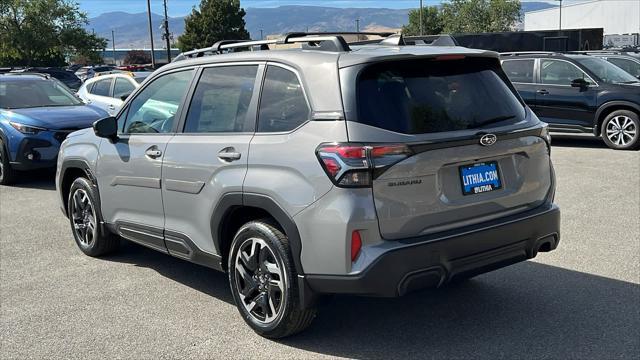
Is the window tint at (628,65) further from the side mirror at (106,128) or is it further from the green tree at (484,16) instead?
the green tree at (484,16)

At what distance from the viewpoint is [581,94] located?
12.2 metres

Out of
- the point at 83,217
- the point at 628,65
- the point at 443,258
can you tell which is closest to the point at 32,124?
the point at 83,217

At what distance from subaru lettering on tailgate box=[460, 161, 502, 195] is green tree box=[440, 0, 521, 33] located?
8691 cm

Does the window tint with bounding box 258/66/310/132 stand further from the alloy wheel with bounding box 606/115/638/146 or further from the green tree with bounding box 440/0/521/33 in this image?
the green tree with bounding box 440/0/521/33

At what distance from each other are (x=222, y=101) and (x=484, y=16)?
88.6 m

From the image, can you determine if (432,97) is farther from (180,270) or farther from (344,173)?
(180,270)

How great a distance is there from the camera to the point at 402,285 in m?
3.53

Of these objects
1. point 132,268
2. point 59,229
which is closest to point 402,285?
point 132,268

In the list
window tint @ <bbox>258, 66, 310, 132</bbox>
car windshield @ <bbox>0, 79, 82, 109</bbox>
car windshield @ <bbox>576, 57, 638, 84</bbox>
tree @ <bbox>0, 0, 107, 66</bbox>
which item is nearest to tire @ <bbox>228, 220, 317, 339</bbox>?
window tint @ <bbox>258, 66, 310, 132</bbox>

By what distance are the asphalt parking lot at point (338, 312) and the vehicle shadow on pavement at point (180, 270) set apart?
0.04 feet

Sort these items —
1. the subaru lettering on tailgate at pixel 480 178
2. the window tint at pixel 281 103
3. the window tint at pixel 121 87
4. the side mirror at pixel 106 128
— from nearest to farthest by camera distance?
the subaru lettering on tailgate at pixel 480 178
the window tint at pixel 281 103
the side mirror at pixel 106 128
the window tint at pixel 121 87

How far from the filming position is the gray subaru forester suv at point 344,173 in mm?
3529

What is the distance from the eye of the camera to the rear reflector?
3484 millimetres

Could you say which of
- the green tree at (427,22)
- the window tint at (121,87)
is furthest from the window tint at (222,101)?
the green tree at (427,22)
